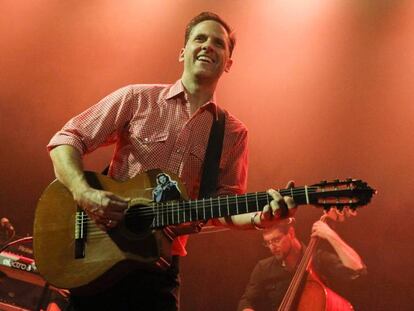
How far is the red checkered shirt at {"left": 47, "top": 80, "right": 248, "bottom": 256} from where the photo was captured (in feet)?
6.93

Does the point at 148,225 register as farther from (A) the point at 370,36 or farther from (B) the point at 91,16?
(B) the point at 91,16

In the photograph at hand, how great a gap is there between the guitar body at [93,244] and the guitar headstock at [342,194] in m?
0.52

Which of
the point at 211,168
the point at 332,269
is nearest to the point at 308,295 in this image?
the point at 332,269

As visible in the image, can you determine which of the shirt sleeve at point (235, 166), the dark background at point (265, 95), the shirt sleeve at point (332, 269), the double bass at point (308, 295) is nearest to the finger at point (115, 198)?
the shirt sleeve at point (235, 166)

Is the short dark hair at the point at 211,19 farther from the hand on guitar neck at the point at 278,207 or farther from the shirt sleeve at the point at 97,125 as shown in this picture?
the hand on guitar neck at the point at 278,207

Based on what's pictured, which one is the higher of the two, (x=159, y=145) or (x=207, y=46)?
(x=207, y=46)

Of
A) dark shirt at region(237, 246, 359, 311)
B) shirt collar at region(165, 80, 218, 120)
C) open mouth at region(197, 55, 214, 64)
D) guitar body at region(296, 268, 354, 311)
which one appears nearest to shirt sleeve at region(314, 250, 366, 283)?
dark shirt at region(237, 246, 359, 311)

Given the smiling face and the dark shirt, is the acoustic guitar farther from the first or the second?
the dark shirt

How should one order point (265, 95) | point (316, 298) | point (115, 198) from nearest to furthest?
point (115, 198), point (316, 298), point (265, 95)

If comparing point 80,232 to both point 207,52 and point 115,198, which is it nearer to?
point 115,198

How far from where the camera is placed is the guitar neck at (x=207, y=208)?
1.83m

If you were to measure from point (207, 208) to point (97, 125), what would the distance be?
656 millimetres

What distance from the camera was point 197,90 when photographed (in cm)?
241

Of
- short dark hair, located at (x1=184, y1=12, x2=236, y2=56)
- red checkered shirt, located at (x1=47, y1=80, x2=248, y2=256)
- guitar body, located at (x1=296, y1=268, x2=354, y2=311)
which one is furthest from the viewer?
guitar body, located at (x1=296, y1=268, x2=354, y2=311)
